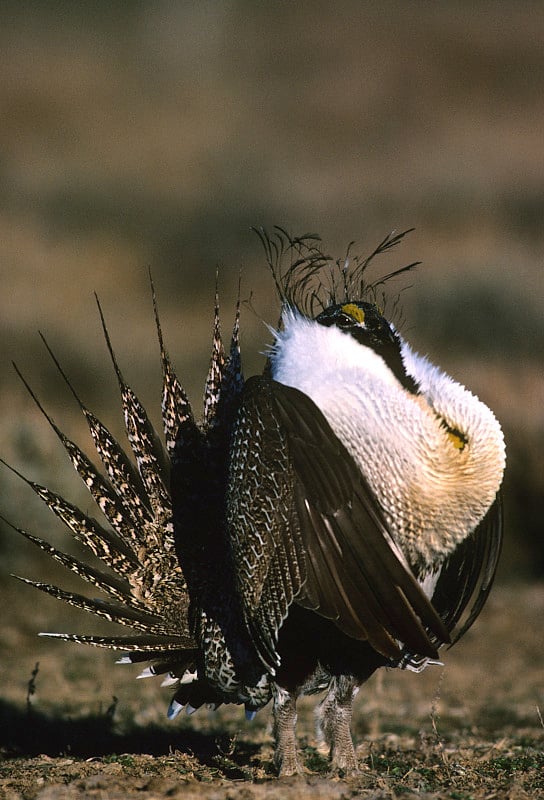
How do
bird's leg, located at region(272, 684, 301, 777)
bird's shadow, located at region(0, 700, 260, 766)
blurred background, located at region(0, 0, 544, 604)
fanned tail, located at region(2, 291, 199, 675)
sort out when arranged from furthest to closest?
blurred background, located at region(0, 0, 544, 604), bird's shadow, located at region(0, 700, 260, 766), fanned tail, located at region(2, 291, 199, 675), bird's leg, located at region(272, 684, 301, 777)

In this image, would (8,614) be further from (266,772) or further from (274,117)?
(274,117)

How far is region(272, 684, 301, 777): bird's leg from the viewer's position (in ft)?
11.7

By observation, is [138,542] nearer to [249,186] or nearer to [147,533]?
[147,533]

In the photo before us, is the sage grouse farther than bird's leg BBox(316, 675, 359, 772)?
No

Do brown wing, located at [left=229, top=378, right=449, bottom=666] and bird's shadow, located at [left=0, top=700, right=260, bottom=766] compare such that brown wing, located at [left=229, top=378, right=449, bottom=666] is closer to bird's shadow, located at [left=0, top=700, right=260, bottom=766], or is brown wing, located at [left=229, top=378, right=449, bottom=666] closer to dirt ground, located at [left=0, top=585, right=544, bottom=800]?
dirt ground, located at [left=0, top=585, right=544, bottom=800]

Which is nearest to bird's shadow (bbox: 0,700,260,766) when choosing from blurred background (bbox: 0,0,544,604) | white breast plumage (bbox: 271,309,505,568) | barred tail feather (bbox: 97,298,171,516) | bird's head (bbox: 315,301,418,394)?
barred tail feather (bbox: 97,298,171,516)

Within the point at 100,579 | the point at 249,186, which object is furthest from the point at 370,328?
the point at 249,186

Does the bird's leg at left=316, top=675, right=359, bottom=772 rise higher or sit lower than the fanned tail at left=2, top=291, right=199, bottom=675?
lower

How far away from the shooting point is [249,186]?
22516mm

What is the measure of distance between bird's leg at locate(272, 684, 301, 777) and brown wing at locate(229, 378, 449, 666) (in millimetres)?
456

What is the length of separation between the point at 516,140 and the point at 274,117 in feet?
25.0

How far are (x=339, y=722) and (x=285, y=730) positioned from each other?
193 mm

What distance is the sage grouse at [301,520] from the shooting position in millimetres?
3078

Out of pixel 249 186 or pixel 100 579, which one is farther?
pixel 249 186
